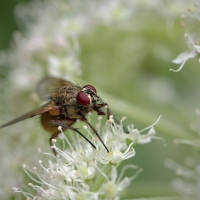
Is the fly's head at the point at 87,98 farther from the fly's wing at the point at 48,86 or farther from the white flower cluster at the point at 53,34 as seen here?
the white flower cluster at the point at 53,34

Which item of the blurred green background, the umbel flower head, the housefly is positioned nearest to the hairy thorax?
the housefly

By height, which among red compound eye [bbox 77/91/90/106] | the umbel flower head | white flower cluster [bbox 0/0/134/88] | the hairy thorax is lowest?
the umbel flower head

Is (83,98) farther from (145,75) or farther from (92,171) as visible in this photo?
(145,75)

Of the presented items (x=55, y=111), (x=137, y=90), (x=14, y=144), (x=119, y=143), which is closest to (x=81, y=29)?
(x=137, y=90)

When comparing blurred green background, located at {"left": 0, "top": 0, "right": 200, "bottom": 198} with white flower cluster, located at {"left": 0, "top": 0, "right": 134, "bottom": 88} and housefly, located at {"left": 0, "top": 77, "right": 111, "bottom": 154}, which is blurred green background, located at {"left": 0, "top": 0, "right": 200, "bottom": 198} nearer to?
white flower cluster, located at {"left": 0, "top": 0, "right": 134, "bottom": 88}

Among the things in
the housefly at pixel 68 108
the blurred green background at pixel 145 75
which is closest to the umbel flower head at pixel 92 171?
the housefly at pixel 68 108

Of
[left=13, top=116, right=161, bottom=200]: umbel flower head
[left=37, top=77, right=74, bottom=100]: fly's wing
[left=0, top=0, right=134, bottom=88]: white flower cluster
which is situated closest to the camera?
[left=13, top=116, right=161, bottom=200]: umbel flower head
